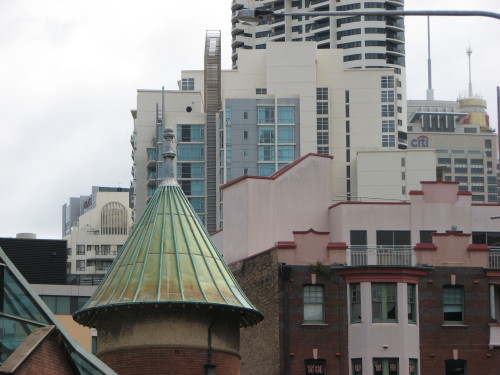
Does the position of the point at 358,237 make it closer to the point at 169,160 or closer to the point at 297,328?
the point at 297,328

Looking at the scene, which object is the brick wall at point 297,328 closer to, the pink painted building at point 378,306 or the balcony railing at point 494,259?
the pink painted building at point 378,306

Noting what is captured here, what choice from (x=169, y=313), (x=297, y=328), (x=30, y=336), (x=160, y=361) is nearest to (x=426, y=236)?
(x=297, y=328)

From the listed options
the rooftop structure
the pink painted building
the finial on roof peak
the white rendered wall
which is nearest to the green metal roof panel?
the finial on roof peak

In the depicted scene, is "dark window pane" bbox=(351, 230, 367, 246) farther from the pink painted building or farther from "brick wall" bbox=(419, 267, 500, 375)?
"brick wall" bbox=(419, 267, 500, 375)

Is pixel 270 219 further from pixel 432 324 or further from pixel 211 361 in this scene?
pixel 211 361

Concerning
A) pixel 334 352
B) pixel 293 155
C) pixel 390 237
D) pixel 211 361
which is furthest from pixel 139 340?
pixel 293 155

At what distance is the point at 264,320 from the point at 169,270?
2059 centimetres

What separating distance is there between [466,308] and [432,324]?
5.12 ft

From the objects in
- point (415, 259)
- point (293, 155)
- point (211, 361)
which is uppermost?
point (293, 155)

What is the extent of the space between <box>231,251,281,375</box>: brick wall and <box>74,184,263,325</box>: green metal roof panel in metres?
17.8

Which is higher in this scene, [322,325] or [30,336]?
[322,325]

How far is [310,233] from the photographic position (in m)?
64.2

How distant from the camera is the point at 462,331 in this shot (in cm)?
6369

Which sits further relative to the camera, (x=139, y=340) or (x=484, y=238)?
(x=484, y=238)
